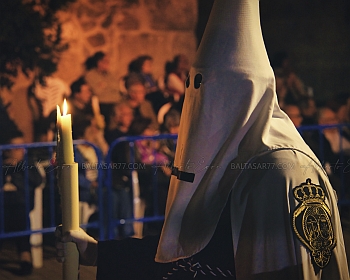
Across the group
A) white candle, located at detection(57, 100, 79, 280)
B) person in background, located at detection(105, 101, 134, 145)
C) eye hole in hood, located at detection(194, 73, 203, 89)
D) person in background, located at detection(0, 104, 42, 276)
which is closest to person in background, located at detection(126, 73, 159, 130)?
person in background, located at detection(105, 101, 134, 145)

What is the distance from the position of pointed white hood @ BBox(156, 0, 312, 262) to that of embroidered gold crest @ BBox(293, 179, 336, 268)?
16 centimetres

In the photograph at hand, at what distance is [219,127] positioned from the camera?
2.04 metres

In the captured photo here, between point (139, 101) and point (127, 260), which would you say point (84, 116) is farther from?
point (127, 260)

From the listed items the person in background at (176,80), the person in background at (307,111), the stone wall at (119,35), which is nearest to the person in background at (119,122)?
the person in background at (176,80)

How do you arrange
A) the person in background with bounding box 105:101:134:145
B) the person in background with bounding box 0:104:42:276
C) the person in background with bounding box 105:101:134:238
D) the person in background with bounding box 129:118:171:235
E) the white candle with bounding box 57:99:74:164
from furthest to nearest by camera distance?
the person in background with bounding box 105:101:134:145 → the person in background with bounding box 129:118:171:235 → the person in background with bounding box 105:101:134:238 → the person in background with bounding box 0:104:42:276 → the white candle with bounding box 57:99:74:164

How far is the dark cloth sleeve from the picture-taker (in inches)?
89.9

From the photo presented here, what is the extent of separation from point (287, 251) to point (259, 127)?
0.39m

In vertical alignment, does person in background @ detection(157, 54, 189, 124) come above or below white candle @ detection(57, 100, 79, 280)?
above

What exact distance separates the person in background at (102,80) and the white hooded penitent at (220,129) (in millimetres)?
5095

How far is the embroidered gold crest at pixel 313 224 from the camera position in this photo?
187cm

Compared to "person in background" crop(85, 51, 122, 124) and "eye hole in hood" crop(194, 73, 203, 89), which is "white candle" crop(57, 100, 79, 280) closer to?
"eye hole in hood" crop(194, 73, 203, 89)

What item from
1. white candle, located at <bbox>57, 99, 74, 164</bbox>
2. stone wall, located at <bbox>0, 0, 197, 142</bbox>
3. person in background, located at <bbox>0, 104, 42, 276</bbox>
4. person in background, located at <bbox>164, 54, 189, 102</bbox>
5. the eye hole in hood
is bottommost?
person in background, located at <bbox>0, 104, 42, 276</bbox>

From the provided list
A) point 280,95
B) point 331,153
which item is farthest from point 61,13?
point 331,153

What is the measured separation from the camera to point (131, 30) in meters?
7.83
